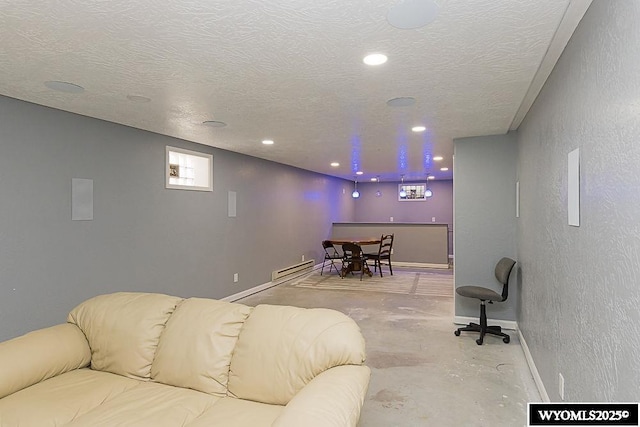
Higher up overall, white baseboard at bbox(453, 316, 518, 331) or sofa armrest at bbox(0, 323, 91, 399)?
sofa armrest at bbox(0, 323, 91, 399)

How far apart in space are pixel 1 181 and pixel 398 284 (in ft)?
19.0

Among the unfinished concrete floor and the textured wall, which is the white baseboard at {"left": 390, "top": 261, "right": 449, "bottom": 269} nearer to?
the unfinished concrete floor

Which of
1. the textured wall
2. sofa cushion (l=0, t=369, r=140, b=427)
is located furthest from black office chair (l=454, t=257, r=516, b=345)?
sofa cushion (l=0, t=369, r=140, b=427)

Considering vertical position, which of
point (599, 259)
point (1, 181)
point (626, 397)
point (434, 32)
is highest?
point (434, 32)

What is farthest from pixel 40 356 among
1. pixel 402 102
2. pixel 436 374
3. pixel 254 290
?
pixel 254 290

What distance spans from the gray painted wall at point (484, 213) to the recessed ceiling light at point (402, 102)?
1743mm

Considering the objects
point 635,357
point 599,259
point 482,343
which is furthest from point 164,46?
point 482,343

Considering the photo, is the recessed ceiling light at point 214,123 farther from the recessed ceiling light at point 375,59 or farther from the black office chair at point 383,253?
the black office chair at point 383,253

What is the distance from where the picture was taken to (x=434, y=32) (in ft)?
5.87

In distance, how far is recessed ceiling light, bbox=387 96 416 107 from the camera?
283cm

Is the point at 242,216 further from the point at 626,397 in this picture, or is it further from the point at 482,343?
the point at 626,397

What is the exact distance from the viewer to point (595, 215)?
157 centimetres

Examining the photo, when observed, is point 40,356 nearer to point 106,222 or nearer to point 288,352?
point 288,352

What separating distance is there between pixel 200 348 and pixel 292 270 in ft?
17.9
